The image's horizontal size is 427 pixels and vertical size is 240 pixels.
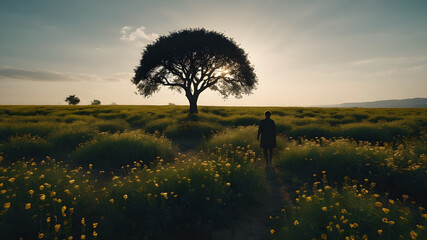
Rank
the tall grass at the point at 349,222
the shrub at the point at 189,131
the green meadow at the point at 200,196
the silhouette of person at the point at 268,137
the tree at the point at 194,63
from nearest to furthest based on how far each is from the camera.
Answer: the tall grass at the point at 349,222 → the green meadow at the point at 200,196 → the silhouette of person at the point at 268,137 → the shrub at the point at 189,131 → the tree at the point at 194,63

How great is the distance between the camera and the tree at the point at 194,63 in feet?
85.5

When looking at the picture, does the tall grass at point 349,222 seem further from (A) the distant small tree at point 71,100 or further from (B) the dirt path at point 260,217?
(A) the distant small tree at point 71,100

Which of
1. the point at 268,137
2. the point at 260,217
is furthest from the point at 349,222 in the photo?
the point at 268,137

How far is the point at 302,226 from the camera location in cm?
376

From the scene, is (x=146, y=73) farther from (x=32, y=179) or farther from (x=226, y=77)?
(x=32, y=179)

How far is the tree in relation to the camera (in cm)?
2606

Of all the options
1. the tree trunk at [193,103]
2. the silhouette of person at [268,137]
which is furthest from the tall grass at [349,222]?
the tree trunk at [193,103]

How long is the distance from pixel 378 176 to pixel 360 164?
0.56 meters

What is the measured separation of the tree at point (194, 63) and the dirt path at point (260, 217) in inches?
874

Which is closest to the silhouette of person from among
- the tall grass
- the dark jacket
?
the dark jacket

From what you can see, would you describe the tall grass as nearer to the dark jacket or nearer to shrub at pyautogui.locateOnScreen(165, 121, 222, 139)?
the dark jacket

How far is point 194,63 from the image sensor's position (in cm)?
2714

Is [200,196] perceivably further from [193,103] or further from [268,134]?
[193,103]

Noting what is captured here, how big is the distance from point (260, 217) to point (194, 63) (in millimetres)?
24247
